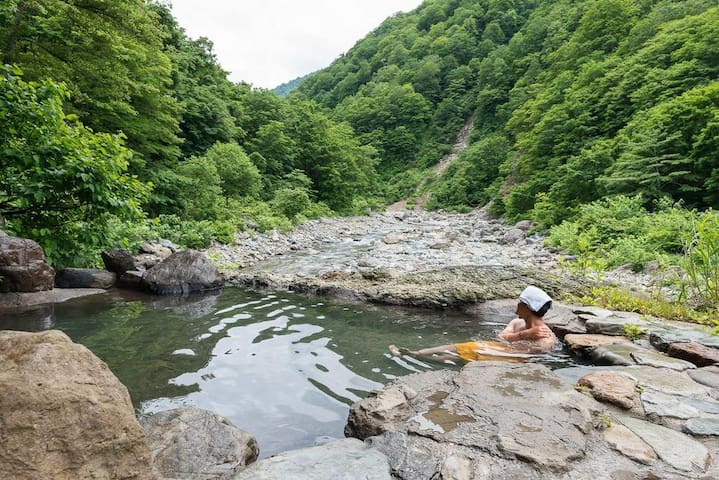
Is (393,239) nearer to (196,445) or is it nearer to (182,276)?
(182,276)

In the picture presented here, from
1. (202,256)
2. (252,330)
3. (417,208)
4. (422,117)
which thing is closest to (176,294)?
→ (202,256)

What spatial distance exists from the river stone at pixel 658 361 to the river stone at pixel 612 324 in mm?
737

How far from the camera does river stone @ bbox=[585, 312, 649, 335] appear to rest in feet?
15.8

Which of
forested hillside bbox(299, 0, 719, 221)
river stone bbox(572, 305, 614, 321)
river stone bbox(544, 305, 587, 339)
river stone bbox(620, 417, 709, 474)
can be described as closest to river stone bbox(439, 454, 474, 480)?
river stone bbox(620, 417, 709, 474)

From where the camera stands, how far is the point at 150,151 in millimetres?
14125

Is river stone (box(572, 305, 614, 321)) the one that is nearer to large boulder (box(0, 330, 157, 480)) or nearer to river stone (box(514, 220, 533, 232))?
large boulder (box(0, 330, 157, 480))

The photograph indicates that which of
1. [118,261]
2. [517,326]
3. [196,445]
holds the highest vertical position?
[118,261]

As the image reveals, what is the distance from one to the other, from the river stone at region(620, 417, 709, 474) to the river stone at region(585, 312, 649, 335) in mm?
2429

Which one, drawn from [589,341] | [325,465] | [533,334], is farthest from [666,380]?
[325,465]

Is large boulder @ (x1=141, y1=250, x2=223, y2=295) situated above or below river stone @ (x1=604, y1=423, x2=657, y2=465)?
above

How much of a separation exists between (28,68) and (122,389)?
963cm

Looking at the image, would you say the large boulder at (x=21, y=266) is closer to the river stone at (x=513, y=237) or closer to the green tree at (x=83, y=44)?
the green tree at (x=83, y=44)

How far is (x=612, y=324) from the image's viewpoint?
488 cm

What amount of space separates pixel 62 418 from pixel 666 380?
14.2ft
